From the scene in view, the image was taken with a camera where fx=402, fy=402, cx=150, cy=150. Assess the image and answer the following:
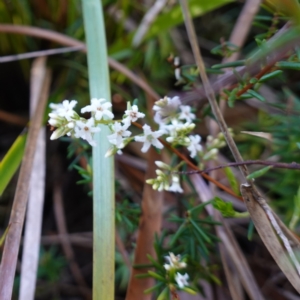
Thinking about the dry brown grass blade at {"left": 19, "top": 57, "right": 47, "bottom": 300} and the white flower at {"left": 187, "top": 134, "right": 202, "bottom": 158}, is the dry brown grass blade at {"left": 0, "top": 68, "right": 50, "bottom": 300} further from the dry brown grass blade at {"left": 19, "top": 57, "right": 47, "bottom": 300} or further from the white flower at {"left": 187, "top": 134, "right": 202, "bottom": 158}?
the white flower at {"left": 187, "top": 134, "right": 202, "bottom": 158}

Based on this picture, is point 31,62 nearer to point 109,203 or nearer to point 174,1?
point 174,1

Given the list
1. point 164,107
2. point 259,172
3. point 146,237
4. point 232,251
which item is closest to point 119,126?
point 164,107

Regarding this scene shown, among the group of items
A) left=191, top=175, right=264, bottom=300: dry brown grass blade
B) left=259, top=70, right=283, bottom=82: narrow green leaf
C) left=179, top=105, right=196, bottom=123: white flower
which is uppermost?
left=179, top=105, right=196, bottom=123: white flower

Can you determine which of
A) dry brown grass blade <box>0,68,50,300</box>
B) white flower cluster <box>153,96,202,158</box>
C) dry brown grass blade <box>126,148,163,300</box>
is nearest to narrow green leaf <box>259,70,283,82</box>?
white flower cluster <box>153,96,202,158</box>

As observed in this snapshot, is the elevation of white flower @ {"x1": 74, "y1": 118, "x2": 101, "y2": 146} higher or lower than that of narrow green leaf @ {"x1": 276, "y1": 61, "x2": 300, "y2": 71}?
lower

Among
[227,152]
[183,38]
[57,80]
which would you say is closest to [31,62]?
[57,80]
